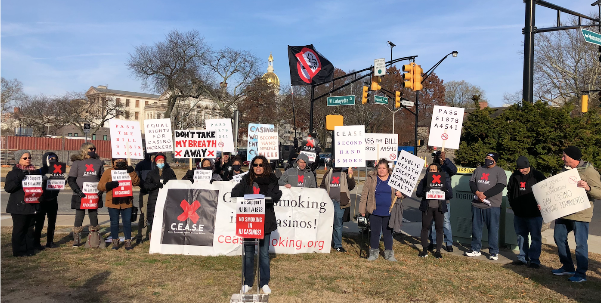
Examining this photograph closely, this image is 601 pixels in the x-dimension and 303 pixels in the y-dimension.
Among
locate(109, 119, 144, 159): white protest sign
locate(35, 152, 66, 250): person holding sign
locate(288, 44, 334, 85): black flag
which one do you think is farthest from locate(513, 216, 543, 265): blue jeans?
locate(288, 44, 334, 85): black flag

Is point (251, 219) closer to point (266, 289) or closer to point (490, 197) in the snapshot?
point (266, 289)

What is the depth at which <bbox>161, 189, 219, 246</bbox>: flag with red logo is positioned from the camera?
8.31 m

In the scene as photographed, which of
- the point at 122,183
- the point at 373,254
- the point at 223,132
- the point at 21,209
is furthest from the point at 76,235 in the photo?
the point at 373,254

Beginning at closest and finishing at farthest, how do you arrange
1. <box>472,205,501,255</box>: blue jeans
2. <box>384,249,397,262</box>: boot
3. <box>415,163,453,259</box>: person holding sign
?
1. <box>384,249,397,262</box>: boot
2. <box>472,205,501,255</box>: blue jeans
3. <box>415,163,453,259</box>: person holding sign

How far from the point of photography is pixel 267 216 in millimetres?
6070

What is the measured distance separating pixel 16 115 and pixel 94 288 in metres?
64.6

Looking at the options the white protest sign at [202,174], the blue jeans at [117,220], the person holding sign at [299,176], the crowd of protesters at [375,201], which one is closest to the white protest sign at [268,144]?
the crowd of protesters at [375,201]

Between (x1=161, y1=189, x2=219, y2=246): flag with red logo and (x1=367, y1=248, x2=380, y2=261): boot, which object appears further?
(x1=161, y1=189, x2=219, y2=246): flag with red logo

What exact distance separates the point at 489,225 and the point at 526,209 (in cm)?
81

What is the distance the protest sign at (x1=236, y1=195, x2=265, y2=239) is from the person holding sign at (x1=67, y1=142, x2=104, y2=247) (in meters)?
4.07

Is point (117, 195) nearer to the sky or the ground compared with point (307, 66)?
nearer to the ground

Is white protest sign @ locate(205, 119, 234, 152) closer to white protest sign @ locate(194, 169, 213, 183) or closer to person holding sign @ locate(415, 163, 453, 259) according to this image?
white protest sign @ locate(194, 169, 213, 183)

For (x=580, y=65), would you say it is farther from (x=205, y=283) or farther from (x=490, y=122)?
(x=205, y=283)

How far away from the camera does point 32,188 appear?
7.89 meters
